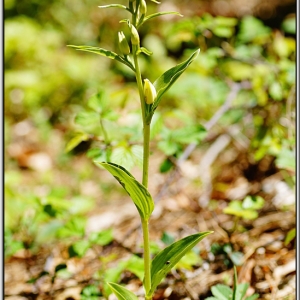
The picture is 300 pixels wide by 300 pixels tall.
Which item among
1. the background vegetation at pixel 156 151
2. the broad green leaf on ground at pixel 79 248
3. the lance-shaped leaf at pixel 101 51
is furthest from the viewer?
the background vegetation at pixel 156 151

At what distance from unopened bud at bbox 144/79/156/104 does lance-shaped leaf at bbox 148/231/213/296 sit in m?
0.35

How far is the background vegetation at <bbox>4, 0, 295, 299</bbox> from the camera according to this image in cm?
145

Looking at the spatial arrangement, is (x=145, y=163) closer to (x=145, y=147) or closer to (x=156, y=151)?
(x=145, y=147)

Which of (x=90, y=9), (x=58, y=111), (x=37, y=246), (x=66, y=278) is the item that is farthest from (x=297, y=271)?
(x=90, y=9)

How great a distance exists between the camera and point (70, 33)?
377cm

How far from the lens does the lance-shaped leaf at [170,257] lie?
99 cm

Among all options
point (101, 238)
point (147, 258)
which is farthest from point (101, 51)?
point (101, 238)

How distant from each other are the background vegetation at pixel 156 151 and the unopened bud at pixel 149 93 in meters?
0.39

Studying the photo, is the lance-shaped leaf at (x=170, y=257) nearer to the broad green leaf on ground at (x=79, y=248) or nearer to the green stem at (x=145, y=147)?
the green stem at (x=145, y=147)

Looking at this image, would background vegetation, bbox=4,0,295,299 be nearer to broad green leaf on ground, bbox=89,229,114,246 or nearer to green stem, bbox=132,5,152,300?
broad green leaf on ground, bbox=89,229,114,246

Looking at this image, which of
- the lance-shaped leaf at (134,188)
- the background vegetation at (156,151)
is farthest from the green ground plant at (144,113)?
the background vegetation at (156,151)

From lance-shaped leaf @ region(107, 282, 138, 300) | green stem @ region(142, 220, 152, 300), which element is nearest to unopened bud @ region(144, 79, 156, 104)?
green stem @ region(142, 220, 152, 300)

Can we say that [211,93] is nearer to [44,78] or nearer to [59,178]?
[59,178]

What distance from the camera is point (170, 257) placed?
103 cm
